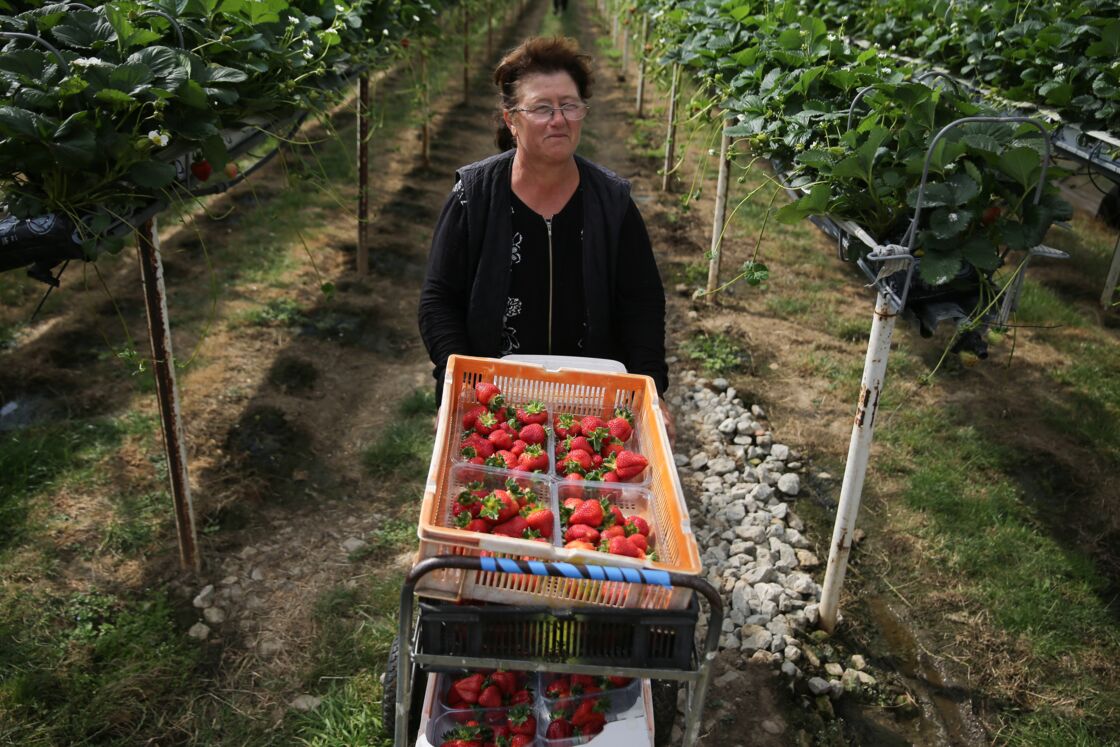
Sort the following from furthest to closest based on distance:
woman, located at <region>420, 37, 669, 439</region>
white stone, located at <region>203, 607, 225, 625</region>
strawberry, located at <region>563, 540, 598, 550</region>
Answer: white stone, located at <region>203, 607, 225, 625</region>
woman, located at <region>420, 37, 669, 439</region>
strawberry, located at <region>563, 540, 598, 550</region>

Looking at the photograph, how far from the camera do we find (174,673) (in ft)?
10.1

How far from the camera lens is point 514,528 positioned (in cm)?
198

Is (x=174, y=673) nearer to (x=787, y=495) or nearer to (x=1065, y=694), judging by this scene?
(x=787, y=495)

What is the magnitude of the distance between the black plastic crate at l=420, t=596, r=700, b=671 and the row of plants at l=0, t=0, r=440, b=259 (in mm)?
1566

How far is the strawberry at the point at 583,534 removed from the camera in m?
2.01

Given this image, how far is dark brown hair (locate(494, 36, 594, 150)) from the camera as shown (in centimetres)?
267

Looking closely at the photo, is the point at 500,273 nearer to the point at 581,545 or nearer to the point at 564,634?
the point at 581,545

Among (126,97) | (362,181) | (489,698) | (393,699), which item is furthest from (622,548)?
(362,181)

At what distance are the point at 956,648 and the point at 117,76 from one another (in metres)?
3.58

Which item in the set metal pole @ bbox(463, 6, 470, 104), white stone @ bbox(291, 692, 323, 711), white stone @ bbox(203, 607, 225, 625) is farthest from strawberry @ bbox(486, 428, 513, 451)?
metal pole @ bbox(463, 6, 470, 104)

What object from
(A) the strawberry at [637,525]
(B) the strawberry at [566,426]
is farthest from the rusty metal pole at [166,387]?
(A) the strawberry at [637,525]

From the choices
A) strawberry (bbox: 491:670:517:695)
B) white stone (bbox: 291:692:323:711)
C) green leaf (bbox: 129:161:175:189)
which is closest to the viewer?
strawberry (bbox: 491:670:517:695)

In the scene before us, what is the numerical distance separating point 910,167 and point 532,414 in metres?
1.29

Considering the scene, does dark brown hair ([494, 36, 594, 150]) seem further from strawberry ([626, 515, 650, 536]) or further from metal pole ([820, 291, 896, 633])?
strawberry ([626, 515, 650, 536])
